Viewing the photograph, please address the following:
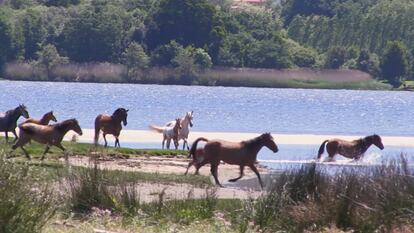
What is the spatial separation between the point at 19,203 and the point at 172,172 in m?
12.4

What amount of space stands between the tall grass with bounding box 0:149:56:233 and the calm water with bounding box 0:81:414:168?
57.3 feet

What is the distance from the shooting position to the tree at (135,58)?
372 ft

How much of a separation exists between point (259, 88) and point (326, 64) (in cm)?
628

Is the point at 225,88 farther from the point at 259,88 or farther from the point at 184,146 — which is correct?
the point at 184,146

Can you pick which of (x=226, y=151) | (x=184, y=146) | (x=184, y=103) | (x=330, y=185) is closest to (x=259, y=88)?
(x=184, y=103)

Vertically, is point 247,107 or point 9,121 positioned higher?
point 9,121

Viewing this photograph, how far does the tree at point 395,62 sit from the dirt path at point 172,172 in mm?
88396

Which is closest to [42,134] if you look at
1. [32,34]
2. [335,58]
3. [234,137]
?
[234,137]

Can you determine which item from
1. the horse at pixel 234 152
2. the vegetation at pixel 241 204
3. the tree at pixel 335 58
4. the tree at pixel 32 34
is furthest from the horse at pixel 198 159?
the tree at pixel 335 58

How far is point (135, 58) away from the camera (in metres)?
113

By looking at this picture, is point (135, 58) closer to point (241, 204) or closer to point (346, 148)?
point (346, 148)

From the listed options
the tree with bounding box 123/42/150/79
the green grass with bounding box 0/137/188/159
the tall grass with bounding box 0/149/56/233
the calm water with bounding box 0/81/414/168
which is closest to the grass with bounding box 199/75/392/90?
the calm water with bounding box 0/81/414/168

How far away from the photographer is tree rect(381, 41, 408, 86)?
116875 millimetres

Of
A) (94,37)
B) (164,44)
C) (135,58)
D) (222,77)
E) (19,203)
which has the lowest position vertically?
(222,77)
